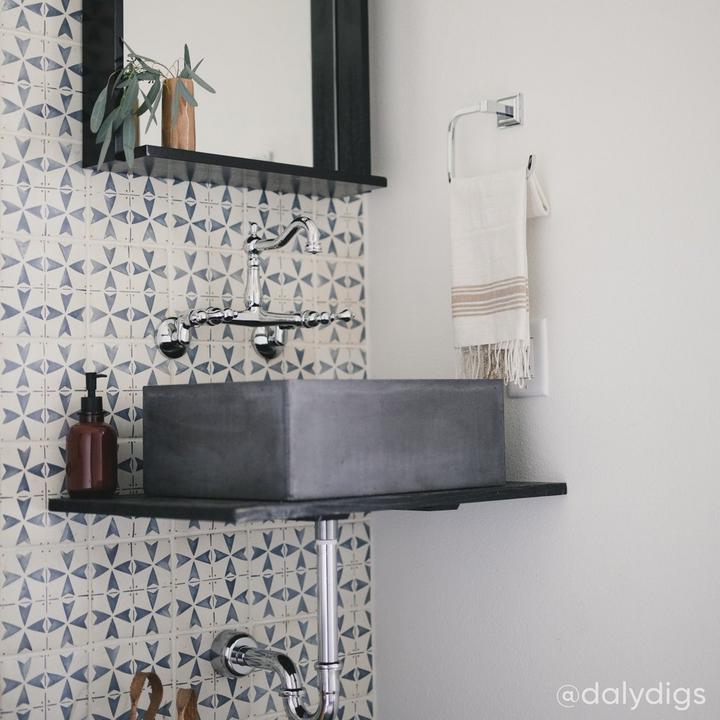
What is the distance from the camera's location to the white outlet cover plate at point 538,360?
1.80 metres

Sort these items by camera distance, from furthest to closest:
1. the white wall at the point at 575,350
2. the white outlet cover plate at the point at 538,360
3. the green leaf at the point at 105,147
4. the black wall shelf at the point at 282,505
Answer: the white outlet cover plate at the point at 538,360 < the green leaf at the point at 105,147 < the white wall at the point at 575,350 < the black wall shelf at the point at 282,505

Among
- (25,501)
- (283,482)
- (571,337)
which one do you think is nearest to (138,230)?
(25,501)

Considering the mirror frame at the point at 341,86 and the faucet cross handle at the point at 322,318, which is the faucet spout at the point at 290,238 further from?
the mirror frame at the point at 341,86

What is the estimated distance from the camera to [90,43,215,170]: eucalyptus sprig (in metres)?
1.71

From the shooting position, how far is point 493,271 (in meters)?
1.79

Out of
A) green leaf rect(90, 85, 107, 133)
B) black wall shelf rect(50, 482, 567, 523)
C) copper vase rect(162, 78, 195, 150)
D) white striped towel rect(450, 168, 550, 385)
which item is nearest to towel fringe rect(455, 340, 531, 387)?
white striped towel rect(450, 168, 550, 385)

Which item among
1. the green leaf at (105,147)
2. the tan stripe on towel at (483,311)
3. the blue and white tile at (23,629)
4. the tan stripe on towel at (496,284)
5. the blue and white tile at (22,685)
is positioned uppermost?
the green leaf at (105,147)

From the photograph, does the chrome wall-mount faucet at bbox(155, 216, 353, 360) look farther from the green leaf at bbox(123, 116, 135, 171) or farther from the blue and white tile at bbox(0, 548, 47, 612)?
the blue and white tile at bbox(0, 548, 47, 612)

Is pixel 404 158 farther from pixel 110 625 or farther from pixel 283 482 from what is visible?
pixel 110 625

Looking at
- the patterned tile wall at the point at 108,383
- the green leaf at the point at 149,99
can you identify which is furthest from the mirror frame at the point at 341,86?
the green leaf at the point at 149,99

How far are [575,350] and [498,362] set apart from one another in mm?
131

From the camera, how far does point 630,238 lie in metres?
1.67

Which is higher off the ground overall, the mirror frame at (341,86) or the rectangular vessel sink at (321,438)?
the mirror frame at (341,86)

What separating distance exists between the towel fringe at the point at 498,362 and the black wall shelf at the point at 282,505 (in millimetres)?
184
